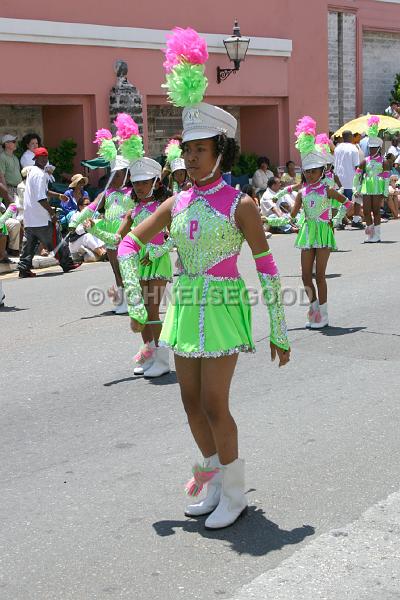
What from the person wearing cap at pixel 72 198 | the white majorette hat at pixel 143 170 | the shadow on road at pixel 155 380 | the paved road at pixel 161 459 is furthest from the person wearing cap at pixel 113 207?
the person wearing cap at pixel 72 198

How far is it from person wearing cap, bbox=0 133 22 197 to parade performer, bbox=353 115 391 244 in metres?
6.00

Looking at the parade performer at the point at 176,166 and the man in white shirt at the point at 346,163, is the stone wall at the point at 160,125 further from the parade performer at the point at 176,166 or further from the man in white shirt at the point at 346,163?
the parade performer at the point at 176,166

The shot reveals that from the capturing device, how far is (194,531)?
4.56 m

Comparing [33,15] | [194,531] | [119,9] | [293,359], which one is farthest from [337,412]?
[119,9]

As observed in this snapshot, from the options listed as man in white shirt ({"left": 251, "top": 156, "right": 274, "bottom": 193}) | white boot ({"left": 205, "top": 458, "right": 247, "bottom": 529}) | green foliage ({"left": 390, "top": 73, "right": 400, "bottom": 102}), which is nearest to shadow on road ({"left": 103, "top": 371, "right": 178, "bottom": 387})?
A: white boot ({"left": 205, "top": 458, "right": 247, "bottom": 529})

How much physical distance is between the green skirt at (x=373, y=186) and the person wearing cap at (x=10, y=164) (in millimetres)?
5981

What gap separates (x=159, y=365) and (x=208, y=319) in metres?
3.04

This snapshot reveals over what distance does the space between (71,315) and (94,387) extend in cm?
325

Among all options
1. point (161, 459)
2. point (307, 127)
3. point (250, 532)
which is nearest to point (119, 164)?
point (307, 127)

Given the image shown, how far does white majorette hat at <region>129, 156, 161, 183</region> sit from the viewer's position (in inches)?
306

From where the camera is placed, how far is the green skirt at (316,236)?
9.27 metres

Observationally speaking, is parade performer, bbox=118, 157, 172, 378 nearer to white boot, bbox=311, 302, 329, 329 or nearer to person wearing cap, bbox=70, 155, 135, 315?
person wearing cap, bbox=70, 155, 135, 315

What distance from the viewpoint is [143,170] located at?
7.80m

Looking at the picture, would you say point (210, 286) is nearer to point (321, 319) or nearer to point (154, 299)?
point (154, 299)
